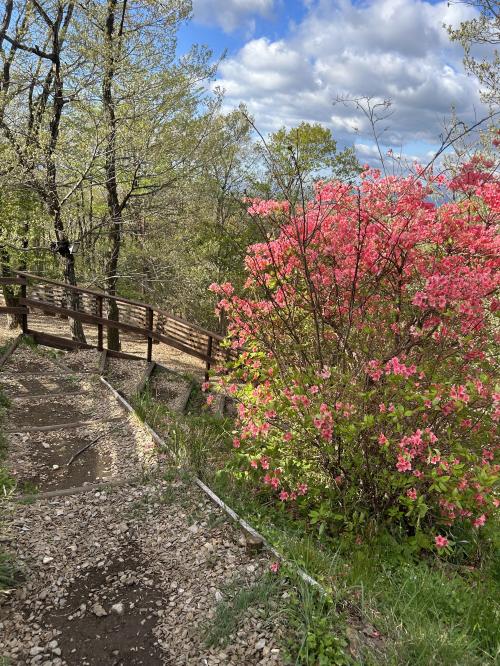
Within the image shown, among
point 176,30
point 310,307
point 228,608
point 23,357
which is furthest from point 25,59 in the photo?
point 228,608

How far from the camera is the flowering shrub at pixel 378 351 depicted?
10.3 feet

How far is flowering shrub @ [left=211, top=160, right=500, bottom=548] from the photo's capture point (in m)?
3.14

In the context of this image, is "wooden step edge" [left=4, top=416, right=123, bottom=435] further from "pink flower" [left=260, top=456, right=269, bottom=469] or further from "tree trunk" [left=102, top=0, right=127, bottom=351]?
"tree trunk" [left=102, top=0, right=127, bottom=351]

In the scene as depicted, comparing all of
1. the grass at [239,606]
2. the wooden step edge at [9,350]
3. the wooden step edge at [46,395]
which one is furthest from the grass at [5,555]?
the wooden step edge at [9,350]

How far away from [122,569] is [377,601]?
1.61m

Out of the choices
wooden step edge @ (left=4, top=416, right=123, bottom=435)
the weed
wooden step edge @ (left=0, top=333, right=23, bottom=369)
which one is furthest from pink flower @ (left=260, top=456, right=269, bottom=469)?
wooden step edge @ (left=0, top=333, right=23, bottom=369)

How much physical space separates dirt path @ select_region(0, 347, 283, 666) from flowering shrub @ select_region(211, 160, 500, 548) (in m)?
0.77

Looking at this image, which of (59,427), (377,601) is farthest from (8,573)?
(59,427)

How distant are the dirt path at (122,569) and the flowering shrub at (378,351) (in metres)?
0.77

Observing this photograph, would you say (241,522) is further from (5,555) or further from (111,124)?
(111,124)

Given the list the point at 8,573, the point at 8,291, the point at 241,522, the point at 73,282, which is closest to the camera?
the point at 8,573

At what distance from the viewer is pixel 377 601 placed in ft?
8.45

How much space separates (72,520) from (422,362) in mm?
2878

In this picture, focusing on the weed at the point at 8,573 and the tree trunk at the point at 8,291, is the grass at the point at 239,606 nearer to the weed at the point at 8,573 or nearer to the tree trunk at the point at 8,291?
the weed at the point at 8,573
